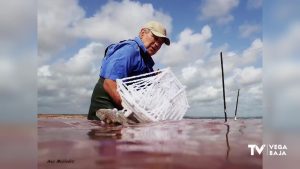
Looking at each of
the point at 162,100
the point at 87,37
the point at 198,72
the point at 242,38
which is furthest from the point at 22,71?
the point at 242,38

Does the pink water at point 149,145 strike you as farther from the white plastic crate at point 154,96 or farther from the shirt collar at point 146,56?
the shirt collar at point 146,56

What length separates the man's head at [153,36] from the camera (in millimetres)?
3584

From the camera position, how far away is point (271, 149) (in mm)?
3492

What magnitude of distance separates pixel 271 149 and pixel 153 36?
1.06 m

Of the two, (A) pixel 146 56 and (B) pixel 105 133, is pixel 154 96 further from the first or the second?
(B) pixel 105 133

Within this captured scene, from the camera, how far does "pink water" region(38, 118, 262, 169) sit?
3377 millimetres

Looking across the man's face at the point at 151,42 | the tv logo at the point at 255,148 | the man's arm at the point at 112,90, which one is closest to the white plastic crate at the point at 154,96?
the man's arm at the point at 112,90

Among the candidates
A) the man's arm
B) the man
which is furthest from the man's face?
the man's arm

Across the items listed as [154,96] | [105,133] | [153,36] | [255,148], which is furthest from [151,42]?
[255,148]

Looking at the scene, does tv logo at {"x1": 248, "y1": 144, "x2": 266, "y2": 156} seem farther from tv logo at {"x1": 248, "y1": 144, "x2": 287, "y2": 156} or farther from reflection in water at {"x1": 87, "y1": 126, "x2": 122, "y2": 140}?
reflection in water at {"x1": 87, "y1": 126, "x2": 122, "y2": 140}

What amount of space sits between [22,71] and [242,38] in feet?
4.76

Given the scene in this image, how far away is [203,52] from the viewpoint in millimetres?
3580

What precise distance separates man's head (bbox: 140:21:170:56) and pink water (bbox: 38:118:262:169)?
504 mm

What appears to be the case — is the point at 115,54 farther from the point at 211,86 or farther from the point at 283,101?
the point at 283,101
